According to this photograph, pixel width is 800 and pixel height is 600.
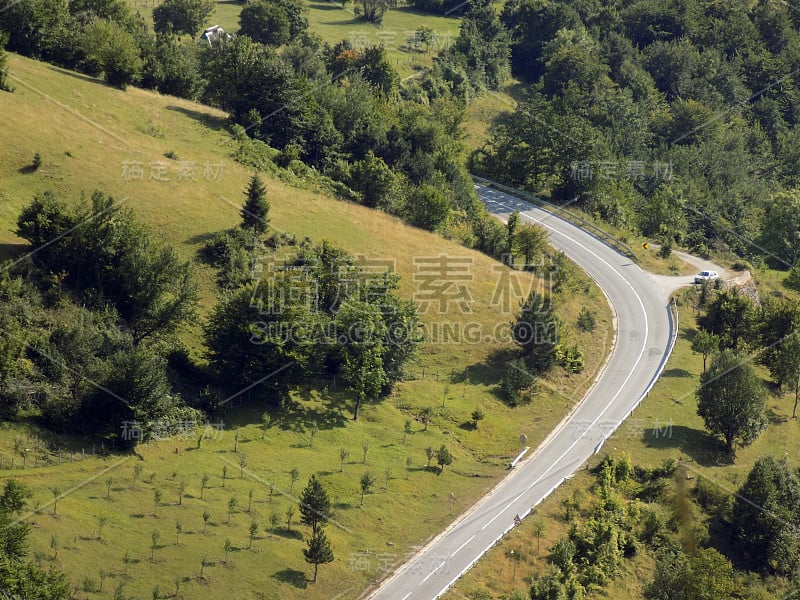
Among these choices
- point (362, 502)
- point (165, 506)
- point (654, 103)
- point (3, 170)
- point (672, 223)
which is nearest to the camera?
point (165, 506)

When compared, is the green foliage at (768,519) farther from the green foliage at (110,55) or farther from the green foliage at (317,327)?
the green foliage at (110,55)

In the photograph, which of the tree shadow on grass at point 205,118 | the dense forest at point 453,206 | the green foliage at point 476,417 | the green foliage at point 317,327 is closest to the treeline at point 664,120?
the dense forest at point 453,206

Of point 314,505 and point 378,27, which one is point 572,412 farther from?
point 378,27

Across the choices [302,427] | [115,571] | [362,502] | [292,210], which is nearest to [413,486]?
[362,502]

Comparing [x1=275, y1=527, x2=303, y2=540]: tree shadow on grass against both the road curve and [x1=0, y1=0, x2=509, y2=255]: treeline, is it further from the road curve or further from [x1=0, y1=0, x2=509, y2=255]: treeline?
[x1=0, y1=0, x2=509, y2=255]: treeline

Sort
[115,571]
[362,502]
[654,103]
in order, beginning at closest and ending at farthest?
[115,571]
[362,502]
[654,103]

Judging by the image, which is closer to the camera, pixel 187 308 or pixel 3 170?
pixel 187 308

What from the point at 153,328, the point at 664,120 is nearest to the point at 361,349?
the point at 153,328

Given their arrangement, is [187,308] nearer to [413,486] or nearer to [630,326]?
[413,486]
